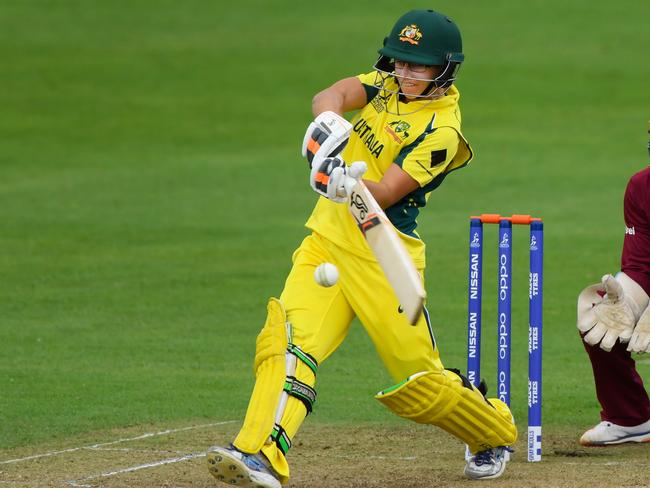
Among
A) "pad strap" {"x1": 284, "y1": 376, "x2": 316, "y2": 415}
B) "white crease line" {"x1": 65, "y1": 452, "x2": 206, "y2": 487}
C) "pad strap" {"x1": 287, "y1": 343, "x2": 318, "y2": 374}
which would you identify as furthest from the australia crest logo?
"white crease line" {"x1": 65, "y1": 452, "x2": 206, "y2": 487}

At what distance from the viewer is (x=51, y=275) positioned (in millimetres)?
12086

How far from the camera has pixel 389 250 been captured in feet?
17.8

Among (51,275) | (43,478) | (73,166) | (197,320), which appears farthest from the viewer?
(73,166)

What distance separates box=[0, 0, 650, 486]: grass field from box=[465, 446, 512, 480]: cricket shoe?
3.96ft

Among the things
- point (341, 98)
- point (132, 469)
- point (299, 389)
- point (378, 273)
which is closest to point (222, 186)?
point (132, 469)

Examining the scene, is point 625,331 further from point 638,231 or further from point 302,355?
point 302,355

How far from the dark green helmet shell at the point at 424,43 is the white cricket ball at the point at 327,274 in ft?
3.32

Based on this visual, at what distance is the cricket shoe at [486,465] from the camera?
6078 mm

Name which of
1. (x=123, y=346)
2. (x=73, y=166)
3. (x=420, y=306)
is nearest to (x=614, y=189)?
(x=73, y=166)

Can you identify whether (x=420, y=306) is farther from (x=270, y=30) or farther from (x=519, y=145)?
(x=270, y=30)

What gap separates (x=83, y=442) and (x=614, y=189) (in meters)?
11.0

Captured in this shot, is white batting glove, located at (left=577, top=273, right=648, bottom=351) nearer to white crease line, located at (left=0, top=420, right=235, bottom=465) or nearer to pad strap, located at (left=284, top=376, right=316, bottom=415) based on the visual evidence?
pad strap, located at (left=284, top=376, right=316, bottom=415)

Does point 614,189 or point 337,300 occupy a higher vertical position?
point 337,300

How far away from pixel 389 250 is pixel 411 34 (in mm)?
1018
